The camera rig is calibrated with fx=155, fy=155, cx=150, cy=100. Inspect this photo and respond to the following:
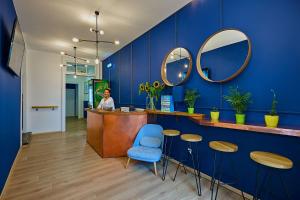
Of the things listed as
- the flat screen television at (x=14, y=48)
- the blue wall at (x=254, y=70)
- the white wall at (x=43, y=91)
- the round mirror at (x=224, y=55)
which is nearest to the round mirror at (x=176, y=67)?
the blue wall at (x=254, y=70)

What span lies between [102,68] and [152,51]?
13.9 feet

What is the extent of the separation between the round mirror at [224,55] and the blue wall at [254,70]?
87mm

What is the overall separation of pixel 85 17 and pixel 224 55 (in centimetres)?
322

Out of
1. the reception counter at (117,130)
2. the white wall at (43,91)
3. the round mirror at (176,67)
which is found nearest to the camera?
the round mirror at (176,67)

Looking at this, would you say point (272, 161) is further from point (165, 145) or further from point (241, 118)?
point (165, 145)

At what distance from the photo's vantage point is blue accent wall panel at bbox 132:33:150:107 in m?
4.52

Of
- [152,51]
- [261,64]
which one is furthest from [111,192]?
[152,51]

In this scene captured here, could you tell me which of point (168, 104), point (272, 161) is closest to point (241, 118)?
point (272, 161)

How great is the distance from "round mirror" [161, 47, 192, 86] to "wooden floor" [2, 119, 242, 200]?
1.88 metres

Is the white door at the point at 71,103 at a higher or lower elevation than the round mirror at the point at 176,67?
lower

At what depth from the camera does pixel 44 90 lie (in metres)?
6.35

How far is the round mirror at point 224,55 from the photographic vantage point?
7.52 feet

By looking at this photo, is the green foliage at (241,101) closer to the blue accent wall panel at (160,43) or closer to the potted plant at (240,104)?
the potted plant at (240,104)

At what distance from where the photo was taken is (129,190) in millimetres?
2336
